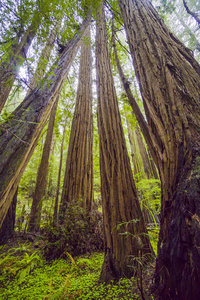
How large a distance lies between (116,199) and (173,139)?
129 centimetres

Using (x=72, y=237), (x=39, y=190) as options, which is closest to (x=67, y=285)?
(x=72, y=237)

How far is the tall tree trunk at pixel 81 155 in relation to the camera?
10.5 ft

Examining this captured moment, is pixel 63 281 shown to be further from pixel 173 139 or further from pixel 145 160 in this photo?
pixel 145 160

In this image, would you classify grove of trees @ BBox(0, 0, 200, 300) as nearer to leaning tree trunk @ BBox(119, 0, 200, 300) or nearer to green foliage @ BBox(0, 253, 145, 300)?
leaning tree trunk @ BBox(119, 0, 200, 300)

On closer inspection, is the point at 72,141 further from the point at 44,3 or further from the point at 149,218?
the point at 149,218

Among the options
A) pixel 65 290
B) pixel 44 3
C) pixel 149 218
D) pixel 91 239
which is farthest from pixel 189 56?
pixel 149 218

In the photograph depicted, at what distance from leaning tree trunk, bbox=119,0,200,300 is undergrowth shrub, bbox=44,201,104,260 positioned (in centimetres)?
189

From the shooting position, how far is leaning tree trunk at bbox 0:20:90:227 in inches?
39.4

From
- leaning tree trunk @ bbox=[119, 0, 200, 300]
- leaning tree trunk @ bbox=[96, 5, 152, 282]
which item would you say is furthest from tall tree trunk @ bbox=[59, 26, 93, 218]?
leaning tree trunk @ bbox=[119, 0, 200, 300]

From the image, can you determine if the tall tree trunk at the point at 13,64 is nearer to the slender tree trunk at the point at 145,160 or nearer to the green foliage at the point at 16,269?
the green foliage at the point at 16,269

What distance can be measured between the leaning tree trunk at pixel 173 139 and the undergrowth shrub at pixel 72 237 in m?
1.89

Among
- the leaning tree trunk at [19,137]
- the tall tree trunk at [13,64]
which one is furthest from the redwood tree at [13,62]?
the leaning tree trunk at [19,137]

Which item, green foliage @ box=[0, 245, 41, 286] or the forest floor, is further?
green foliage @ box=[0, 245, 41, 286]

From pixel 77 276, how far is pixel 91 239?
0.82 metres
